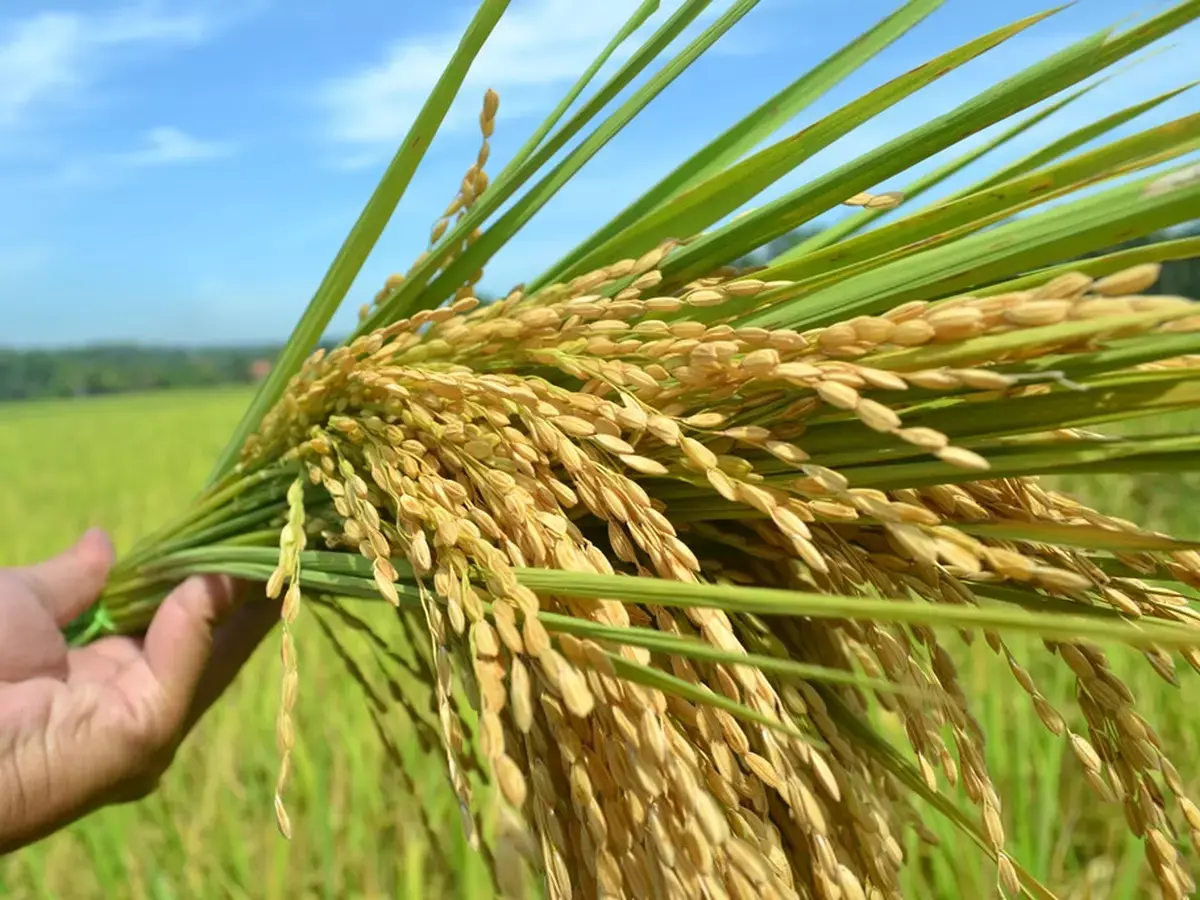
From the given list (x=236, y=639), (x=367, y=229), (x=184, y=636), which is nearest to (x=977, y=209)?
(x=367, y=229)

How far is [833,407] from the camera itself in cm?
66

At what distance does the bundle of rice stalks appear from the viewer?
530 millimetres

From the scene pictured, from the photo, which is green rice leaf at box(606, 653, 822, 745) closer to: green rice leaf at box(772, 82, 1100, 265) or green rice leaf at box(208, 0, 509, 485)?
green rice leaf at box(772, 82, 1100, 265)

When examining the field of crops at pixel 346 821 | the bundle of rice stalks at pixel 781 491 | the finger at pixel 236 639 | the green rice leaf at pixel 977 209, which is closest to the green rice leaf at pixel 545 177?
the bundle of rice stalks at pixel 781 491

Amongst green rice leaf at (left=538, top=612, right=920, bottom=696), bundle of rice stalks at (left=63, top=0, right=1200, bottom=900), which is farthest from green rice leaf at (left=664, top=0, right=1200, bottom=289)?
green rice leaf at (left=538, top=612, right=920, bottom=696)

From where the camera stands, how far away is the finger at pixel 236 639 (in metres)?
1.40

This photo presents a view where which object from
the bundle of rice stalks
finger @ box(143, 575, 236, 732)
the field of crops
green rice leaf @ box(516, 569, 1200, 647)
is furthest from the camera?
the field of crops

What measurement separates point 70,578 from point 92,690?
10.8 inches

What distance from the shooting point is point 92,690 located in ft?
4.30

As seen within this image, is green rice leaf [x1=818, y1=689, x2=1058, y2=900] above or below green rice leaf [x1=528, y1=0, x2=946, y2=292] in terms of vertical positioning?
below

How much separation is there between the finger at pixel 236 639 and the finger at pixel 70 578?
284 mm

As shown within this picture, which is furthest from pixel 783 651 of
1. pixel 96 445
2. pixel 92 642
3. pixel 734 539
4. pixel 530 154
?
pixel 96 445

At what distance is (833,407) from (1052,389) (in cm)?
15

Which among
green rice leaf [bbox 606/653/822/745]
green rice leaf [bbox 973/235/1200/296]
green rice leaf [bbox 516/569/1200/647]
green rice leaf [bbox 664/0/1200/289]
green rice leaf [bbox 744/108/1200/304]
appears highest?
green rice leaf [bbox 664/0/1200/289]
